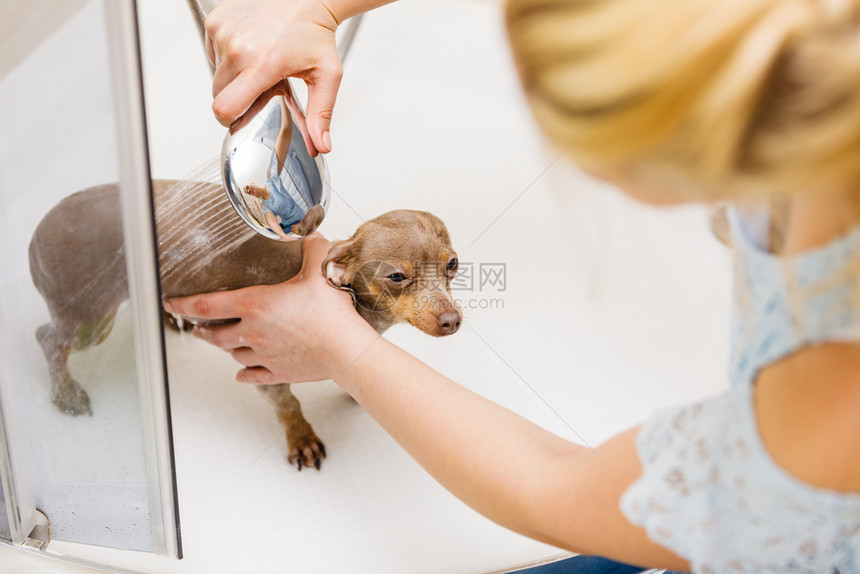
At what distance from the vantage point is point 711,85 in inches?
14.0

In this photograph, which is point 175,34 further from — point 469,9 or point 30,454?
point 30,454

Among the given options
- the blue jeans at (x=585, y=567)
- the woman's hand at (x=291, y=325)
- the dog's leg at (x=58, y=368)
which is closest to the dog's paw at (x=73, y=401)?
the dog's leg at (x=58, y=368)

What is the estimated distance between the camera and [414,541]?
2.59ft

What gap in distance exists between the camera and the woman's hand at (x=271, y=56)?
2.13 ft

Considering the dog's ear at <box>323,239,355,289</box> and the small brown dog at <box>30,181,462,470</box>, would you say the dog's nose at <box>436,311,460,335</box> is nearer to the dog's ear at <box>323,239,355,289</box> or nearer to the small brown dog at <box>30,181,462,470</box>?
the small brown dog at <box>30,181,462,470</box>

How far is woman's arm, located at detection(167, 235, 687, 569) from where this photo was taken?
536 mm

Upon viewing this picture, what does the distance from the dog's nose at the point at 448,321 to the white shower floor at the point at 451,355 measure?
31 mm

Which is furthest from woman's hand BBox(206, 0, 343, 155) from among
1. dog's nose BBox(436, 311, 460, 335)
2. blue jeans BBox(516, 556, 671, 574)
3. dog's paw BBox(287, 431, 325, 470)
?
blue jeans BBox(516, 556, 671, 574)

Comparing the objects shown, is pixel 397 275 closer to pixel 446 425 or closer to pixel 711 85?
pixel 446 425

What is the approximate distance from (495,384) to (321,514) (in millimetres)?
263

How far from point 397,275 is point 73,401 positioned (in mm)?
369

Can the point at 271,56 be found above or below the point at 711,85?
above

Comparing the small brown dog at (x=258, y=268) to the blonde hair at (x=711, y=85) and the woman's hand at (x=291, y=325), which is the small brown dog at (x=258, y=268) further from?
→ the blonde hair at (x=711, y=85)

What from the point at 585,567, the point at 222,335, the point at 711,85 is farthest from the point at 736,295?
the point at 222,335
